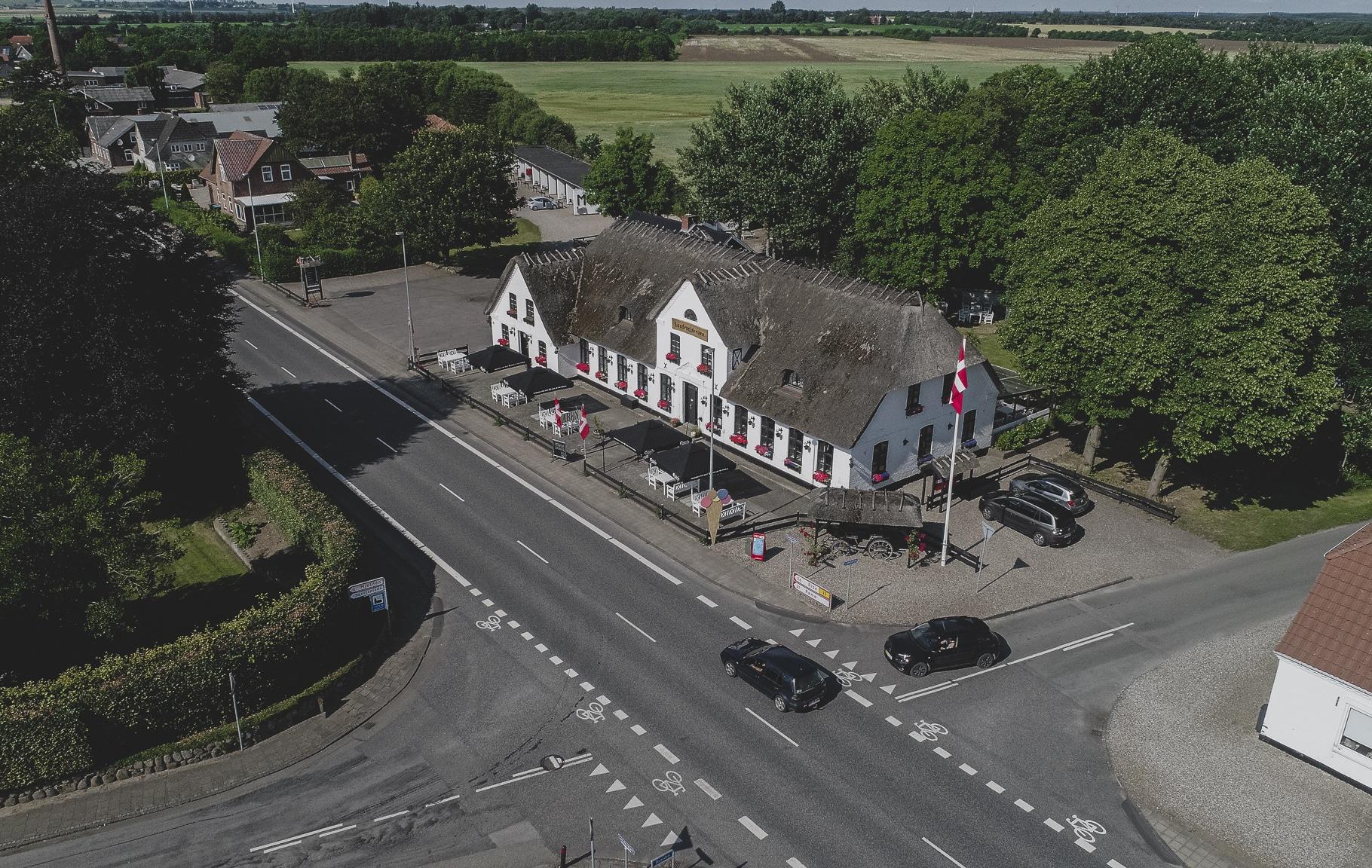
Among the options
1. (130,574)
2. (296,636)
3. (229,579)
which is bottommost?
(229,579)

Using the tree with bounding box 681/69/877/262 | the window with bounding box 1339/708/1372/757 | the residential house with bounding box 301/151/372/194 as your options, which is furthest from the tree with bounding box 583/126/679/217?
the window with bounding box 1339/708/1372/757

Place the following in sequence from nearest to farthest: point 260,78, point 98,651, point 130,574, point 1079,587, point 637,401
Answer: point 130,574 → point 98,651 → point 1079,587 → point 637,401 → point 260,78

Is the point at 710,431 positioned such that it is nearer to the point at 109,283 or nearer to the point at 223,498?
the point at 223,498

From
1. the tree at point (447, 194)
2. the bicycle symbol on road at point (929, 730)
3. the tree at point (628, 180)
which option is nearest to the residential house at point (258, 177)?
the tree at point (447, 194)

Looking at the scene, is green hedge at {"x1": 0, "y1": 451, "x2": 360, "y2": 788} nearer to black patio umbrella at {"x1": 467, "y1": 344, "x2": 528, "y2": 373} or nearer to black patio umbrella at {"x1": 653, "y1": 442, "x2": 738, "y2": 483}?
black patio umbrella at {"x1": 653, "y1": 442, "x2": 738, "y2": 483}

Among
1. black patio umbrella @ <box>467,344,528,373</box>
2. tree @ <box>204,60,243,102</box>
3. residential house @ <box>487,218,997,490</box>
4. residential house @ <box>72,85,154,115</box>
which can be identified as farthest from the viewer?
tree @ <box>204,60,243,102</box>

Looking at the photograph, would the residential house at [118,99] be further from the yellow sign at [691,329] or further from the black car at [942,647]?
the black car at [942,647]

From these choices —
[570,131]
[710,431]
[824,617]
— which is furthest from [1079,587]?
[570,131]
